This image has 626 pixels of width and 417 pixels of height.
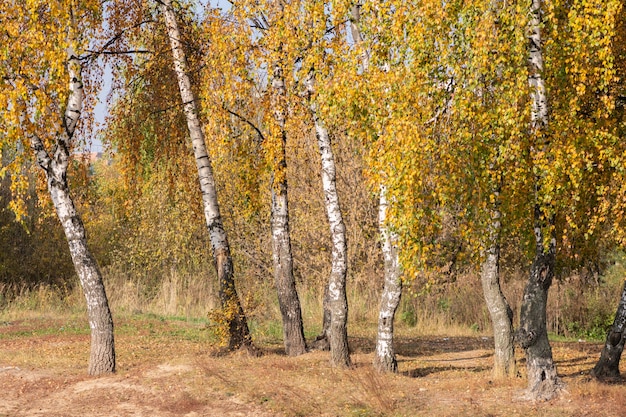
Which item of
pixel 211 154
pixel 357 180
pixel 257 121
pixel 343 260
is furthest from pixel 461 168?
pixel 357 180

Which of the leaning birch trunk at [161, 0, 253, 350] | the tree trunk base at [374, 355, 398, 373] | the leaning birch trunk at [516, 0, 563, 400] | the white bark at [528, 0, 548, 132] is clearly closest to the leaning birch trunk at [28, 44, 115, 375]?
the leaning birch trunk at [161, 0, 253, 350]

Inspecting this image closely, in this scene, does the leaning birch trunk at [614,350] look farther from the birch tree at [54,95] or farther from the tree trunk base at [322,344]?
the birch tree at [54,95]

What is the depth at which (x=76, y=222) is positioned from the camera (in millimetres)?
13172

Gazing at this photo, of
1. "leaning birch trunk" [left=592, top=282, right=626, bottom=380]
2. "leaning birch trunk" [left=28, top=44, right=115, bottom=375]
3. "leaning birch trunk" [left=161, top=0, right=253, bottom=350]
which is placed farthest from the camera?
"leaning birch trunk" [left=161, top=0, right=253, bottom=350]

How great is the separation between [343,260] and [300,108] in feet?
9.28

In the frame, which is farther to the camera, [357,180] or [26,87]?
[357,180]

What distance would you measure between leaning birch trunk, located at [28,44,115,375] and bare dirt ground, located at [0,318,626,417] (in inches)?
19.2

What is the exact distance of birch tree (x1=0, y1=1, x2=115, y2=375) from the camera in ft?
40.0

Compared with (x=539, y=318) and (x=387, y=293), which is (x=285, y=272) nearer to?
(x=387, y=293)

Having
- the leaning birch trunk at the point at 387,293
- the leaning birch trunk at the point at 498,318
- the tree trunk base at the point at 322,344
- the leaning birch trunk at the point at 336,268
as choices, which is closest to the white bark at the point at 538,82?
the leaning birch trunk at the point at 387,293

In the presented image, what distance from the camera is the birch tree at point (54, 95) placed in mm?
12180

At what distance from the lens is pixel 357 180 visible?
2334cm

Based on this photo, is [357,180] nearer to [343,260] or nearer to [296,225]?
[296,225]

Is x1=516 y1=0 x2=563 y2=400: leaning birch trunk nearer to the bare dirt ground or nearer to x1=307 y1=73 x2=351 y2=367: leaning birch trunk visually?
the bare dirt ground
